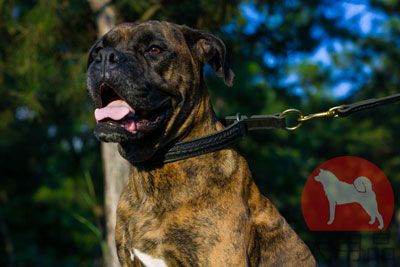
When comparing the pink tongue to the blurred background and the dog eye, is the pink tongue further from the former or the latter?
the blurred background

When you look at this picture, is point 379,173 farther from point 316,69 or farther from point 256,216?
point 316,69

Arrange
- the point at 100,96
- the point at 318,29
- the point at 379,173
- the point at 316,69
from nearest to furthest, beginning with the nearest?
the point at 100,96 → the point at 379,173 → the point at 318,29 → the point at 316,69

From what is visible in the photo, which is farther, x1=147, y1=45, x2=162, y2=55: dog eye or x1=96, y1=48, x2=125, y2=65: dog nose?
x1=147, y1=45, x2=162, y2=55: dog eye

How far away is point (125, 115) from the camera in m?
2.73

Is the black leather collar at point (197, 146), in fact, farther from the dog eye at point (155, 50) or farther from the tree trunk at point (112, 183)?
the tree trunk at point (112, 183)

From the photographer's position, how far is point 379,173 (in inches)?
139

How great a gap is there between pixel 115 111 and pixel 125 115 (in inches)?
3.0

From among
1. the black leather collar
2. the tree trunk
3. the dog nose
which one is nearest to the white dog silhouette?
the black leather collar

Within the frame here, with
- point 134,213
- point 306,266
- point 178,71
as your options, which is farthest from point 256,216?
point 178,71

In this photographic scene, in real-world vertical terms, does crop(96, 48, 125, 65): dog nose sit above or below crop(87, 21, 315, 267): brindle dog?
above

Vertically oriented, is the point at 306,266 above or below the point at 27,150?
below

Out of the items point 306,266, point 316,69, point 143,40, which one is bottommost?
point 306,266

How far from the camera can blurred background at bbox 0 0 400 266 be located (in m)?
7.04

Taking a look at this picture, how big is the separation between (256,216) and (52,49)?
6.36 meters
